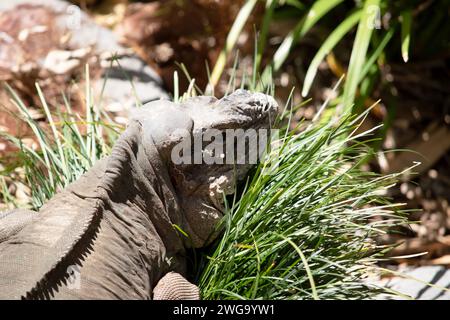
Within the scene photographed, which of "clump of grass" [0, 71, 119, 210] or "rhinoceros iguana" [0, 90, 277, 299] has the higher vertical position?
"rhinoceros iguana" [0, 90, 277, 299]

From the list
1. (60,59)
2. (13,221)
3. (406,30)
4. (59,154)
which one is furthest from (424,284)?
(60,59)

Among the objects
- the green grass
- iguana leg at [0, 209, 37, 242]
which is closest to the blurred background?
the green grass

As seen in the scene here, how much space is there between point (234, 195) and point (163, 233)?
24 centimetres

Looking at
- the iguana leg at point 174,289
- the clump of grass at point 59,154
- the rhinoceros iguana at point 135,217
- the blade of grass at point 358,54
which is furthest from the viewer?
the blade of grass at point 358,54

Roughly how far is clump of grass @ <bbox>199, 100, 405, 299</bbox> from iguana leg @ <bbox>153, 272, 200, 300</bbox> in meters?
0.07

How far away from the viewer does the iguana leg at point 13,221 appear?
1.86 metres

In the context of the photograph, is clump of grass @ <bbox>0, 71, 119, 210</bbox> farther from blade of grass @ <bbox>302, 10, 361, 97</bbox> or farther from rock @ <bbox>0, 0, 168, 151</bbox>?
blade of grass @ <bbox>302, 10, 361, 97</bbox>

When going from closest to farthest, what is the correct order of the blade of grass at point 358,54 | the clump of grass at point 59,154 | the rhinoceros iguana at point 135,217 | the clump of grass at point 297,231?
1. the rhinoceros iguana at point 135,217
2. the clump of grass at point 297,231
3. the clump of grass at point 59,154
4. the blade of grass at point 358,54

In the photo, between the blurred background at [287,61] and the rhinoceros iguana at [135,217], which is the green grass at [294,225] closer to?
the rhinoceros iguana at [135,217]

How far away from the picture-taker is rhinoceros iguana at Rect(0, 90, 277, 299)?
161 cm

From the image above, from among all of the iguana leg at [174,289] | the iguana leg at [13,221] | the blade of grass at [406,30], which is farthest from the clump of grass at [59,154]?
the blade of grass at [406,30]

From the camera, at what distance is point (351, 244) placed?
211cm

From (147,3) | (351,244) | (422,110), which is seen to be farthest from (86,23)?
(351,244)
